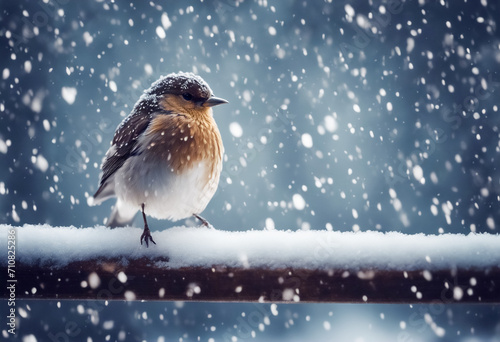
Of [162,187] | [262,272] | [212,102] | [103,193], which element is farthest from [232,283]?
[103,193]

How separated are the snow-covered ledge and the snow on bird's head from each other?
0.78 meters

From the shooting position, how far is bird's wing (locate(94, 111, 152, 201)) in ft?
5.93

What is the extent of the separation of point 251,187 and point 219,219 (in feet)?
2.93

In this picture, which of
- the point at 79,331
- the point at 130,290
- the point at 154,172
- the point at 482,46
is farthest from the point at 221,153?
the point at 79,331

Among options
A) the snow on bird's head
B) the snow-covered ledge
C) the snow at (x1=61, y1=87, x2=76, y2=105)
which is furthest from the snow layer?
the snow at (x1=61, y1=87, x2=76, y2=105)

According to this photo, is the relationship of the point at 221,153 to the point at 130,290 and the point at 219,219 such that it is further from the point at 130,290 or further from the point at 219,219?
the point at 219,219

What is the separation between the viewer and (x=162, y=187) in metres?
1.66

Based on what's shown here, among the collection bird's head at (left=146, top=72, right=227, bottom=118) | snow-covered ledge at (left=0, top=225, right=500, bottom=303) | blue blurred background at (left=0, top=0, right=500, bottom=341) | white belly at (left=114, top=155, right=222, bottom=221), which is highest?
bird's head at (left=146, top=72, right=227, bottom=118)

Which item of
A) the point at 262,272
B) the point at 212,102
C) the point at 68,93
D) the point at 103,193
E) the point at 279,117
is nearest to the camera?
the point at 262,272

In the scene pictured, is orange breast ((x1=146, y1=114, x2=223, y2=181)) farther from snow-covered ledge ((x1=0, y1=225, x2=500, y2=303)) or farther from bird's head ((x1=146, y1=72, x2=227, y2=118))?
snow-covered ledge ((x1=0, y1=225, x2=500, y2=303))

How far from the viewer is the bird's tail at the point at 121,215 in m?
1.83

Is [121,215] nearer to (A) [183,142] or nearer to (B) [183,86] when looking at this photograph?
(A) [183,142]

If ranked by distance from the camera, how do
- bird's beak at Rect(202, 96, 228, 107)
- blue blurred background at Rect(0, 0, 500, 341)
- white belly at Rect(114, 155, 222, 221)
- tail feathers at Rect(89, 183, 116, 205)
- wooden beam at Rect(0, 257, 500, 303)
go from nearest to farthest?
wooden beam at Rect(0, 257, 500, 303) < white belly at Rect(114, 155, 222, 221) < bird's beak at Rect(202, 96, 228, 107) < tail feathers at Rect(89, 183, 116, 205) < blue blurred background at Rect(0, 0, 500, 341)

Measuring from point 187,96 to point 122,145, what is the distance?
0.97 ft
